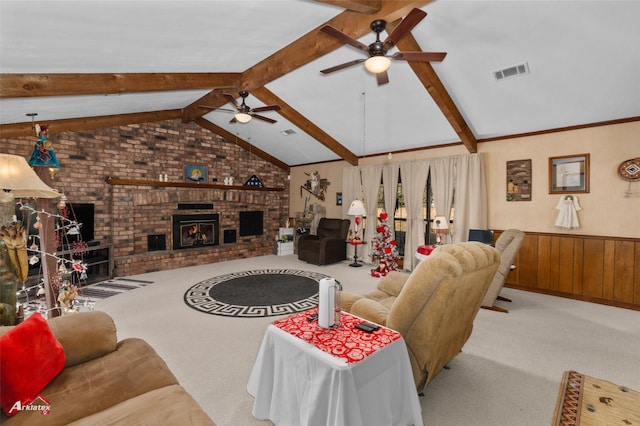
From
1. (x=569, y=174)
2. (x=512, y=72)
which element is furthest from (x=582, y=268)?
(x=512, y=72)

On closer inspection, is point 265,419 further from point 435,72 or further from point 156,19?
point 435,72

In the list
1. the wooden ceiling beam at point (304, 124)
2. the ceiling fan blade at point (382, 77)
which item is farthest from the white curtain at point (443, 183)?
the ceiling fan blade at point (382, 77)

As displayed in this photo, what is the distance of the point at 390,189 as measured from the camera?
6.54 m

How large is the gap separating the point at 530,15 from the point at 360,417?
12.3ft

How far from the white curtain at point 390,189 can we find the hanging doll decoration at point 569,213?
2.87m

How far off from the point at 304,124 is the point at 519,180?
13.2 feet

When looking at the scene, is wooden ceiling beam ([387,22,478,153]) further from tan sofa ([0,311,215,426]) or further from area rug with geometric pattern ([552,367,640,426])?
tan sofa ([0,311,215,426])

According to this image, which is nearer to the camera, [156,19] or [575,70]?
[156,19]

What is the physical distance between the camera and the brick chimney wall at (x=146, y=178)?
5293 mm

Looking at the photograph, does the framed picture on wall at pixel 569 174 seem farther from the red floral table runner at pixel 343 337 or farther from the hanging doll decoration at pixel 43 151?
the hanging doll decoration at pixel 43 151

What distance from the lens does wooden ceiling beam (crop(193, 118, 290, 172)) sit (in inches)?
274

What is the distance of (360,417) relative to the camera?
139 cm

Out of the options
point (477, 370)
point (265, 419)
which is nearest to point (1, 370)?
point (265, 419)

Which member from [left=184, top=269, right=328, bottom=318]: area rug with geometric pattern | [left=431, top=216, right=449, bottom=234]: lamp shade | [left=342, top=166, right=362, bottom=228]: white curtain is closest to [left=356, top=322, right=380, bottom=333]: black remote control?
[left=184, top=269, right=328, bottom=318]: area rug with geometric pattern
